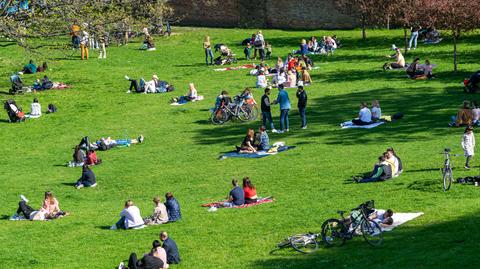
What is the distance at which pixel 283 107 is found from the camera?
39438mm

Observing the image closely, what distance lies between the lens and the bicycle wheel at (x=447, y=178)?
93.6ft

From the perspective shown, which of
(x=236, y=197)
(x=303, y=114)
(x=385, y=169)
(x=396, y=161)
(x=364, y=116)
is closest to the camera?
(x=236, y=197)

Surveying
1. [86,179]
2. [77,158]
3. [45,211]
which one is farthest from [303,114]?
[45,211]

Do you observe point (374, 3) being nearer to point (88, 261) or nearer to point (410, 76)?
point (410, 76)

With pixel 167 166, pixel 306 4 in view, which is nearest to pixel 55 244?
pixel 167 166

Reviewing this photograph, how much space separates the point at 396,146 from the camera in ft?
116

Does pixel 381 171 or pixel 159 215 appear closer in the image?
pixel 159 215

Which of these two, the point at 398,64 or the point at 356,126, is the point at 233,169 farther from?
the point at 398,64

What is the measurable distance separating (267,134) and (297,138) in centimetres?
140

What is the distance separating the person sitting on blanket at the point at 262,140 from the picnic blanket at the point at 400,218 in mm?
11112

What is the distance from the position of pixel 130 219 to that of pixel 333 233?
21.9 feet

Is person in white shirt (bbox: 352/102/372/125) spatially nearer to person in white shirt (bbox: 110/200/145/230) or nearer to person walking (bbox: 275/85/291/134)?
person walking (bbox: 275/85/291/134)

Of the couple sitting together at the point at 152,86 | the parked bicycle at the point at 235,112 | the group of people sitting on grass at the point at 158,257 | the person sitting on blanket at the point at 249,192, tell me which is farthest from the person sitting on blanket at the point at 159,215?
the couple sitting together at the point at 152,86

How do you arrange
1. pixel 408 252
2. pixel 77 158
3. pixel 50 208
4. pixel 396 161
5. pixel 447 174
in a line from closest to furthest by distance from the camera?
pixel 408 252 < pixel 447 174 < pixel 396 161 < pixel 50 208 < pixel 77 158
